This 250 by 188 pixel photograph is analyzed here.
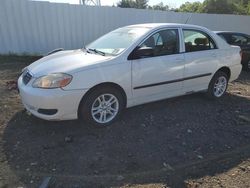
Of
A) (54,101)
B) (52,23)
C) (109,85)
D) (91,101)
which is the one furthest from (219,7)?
(54,101)

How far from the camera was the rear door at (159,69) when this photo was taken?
531 cm

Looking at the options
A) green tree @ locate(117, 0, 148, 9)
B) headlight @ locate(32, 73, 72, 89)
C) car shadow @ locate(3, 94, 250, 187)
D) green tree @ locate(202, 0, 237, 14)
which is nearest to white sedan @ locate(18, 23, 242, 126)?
headlight @ locate(32, 73, 72, 89)

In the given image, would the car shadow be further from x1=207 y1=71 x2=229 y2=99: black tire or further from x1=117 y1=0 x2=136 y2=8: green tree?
x1=117 y1=0 x2=136 y2=8: green tree

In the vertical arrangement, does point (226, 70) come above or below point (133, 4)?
below

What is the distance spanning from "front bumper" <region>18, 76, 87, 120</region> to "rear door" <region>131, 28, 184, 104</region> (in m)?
1.07

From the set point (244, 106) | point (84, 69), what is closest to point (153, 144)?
point (84, 69)

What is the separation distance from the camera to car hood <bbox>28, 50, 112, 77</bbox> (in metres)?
4.80

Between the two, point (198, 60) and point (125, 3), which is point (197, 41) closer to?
point (198, 60)

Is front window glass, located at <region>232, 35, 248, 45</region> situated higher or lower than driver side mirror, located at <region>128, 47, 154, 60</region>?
lower

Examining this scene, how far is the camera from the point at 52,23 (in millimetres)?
11445

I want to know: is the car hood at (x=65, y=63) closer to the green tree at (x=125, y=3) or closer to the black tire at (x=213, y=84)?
the black tire at (x=213, y=84)

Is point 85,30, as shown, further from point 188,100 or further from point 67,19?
point 188,100

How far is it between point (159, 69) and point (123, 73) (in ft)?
2.49

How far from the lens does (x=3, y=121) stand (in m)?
5.19
